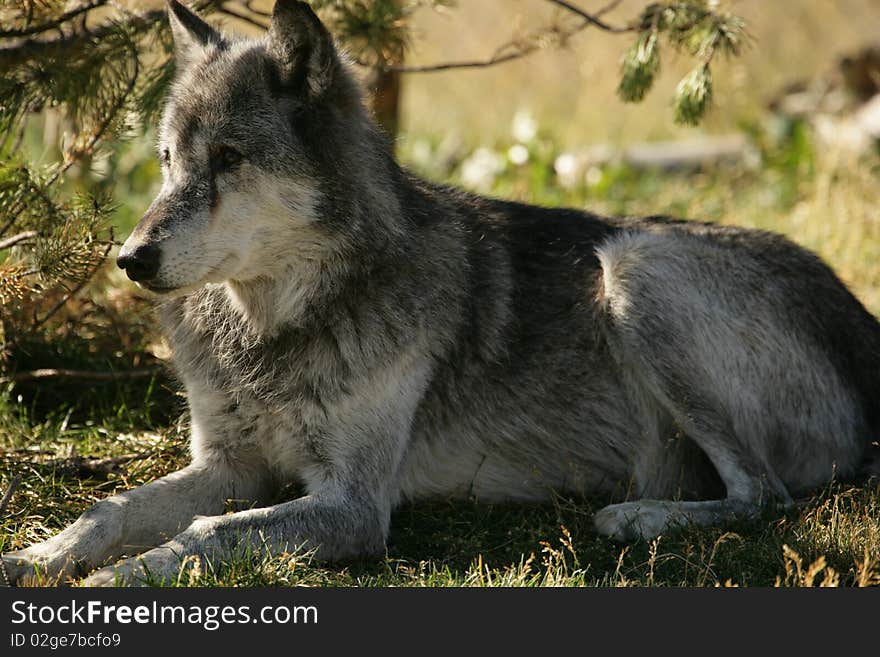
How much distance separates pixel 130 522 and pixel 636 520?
2018 millimetres

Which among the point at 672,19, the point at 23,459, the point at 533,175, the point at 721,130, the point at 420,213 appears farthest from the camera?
the point at 721,130

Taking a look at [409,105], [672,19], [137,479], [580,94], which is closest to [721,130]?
[580,94]

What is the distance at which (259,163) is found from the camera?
3895 mm

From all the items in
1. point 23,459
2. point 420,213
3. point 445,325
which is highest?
point 420,213

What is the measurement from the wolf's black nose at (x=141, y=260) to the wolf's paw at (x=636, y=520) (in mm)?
2069

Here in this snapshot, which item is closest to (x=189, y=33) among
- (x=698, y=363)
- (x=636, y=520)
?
(x=698, y=363)

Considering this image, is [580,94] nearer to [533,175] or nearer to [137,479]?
[533,175]

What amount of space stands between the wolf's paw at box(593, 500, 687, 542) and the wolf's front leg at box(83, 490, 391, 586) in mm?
912

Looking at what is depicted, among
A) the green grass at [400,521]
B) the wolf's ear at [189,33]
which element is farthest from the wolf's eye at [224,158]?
the green grass at [400,521]

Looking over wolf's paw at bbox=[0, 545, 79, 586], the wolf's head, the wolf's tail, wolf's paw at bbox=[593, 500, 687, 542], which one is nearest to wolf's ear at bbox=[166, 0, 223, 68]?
the wolf's head

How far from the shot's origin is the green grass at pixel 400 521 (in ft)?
12.4

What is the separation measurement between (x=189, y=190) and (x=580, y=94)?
10175mm

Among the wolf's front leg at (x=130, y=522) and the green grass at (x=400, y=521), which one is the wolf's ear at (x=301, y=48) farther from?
the green grass at (x=400, y=521)

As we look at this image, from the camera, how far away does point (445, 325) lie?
4504 millimetres
